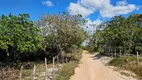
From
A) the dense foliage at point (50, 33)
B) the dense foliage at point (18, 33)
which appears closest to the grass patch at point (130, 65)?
the dense foliage at point (50, 33)

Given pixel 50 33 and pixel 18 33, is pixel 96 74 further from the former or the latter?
pixel 50 33

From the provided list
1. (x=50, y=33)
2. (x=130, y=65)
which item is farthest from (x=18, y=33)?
(x=130, y=65)

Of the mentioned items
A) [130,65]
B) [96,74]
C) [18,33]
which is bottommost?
[96,74]

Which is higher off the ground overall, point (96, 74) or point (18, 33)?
point (18, 33)

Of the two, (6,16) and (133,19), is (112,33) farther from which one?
(6,16)

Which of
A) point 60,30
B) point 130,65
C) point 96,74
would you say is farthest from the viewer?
point 60,30

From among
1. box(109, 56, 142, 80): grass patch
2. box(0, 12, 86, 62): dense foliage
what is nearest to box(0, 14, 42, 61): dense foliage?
box(0, 12, 86, 62): dense foliage

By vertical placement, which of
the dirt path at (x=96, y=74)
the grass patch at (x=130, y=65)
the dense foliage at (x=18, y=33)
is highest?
the dense foliage at (x=18, y=33)

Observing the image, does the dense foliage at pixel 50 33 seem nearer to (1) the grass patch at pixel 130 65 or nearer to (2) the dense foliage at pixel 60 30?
(2) the dense foliage at pixel 60 30

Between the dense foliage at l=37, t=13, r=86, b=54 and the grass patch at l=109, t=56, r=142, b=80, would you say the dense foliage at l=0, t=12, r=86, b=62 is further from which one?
the grass patch at l=109, t=56, r=142, b=80

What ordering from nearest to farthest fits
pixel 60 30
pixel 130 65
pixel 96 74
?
1. pixel 96 74
2. pixel 130 65
3. pixel 60 30

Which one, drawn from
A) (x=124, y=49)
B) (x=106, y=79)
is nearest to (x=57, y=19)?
(x=124, y=49)

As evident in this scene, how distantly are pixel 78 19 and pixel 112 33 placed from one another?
7146 mm

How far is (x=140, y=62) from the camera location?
765 inches
